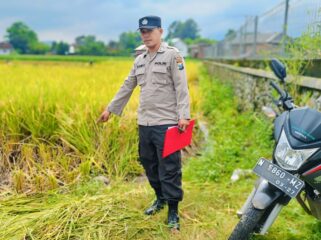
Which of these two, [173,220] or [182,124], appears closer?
[182,124]

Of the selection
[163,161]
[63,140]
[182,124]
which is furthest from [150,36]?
[63,140]

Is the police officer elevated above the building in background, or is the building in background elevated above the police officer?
the police officer

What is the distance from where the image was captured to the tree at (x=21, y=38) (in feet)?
208

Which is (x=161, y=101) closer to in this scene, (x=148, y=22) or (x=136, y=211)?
(x=148, y=22)

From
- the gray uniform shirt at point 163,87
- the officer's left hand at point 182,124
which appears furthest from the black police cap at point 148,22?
the officer's left hand at point 182,124

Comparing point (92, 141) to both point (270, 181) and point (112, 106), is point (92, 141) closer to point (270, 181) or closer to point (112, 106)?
point (112, 106)

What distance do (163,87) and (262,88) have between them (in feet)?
11.2

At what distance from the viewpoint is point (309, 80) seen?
3.92 m

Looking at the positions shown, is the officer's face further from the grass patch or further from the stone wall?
the grass patch

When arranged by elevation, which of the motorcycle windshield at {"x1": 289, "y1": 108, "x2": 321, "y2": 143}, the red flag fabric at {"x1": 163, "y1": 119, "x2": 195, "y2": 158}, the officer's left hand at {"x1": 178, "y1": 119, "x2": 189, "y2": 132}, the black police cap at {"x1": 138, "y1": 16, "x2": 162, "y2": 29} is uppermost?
the black police cap at {"x1": 138, "y1": 16, "x2": 162, "y2": 29}

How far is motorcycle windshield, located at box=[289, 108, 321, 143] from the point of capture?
73.2 inches

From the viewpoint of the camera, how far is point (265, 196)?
6.63 ft

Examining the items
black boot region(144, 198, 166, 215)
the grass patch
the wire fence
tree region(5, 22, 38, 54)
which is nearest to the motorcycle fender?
the grass patch

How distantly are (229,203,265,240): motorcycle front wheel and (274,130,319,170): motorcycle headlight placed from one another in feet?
0.95
